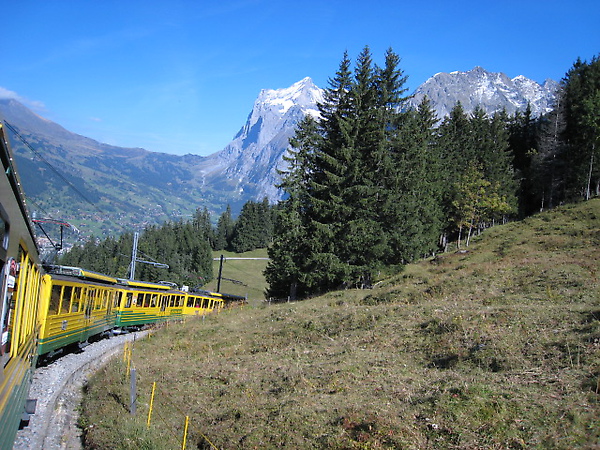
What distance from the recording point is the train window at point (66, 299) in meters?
16.6

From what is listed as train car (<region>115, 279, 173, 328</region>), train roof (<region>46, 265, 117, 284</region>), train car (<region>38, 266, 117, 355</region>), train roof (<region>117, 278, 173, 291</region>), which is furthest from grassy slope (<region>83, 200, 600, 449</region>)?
train roof (<region>117, 278, 173, 291</region>)

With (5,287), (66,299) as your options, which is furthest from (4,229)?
(66,299)

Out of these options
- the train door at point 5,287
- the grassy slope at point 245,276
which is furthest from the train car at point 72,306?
the grassy slope at point 245,276

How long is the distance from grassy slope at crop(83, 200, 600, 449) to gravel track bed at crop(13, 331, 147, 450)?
0.55 m

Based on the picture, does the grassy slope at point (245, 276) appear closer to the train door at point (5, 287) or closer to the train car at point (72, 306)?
the train car at point (72, 306)

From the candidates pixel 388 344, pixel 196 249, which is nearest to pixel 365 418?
pixel 388 344

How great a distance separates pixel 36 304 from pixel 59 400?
506 centimetres

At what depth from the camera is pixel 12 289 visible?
6.47 m

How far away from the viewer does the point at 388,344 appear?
15.6m

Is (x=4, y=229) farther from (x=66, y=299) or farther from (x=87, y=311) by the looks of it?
(x=87, y=311)

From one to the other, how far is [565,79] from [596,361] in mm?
64465

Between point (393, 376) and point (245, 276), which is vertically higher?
point (393, 376)

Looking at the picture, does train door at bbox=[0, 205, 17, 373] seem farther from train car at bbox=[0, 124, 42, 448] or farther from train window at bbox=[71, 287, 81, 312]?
train window at bbox=[71, 287, 81, 312]

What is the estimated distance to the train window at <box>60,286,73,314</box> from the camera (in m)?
16.6
